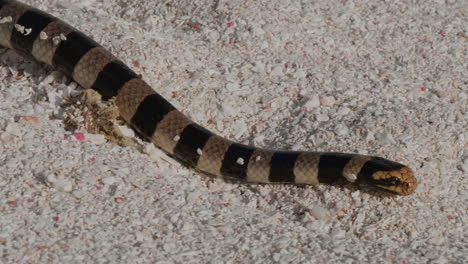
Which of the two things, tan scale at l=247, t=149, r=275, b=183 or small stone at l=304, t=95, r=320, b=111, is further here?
small stone at l=304, t=95, r=320, b=111

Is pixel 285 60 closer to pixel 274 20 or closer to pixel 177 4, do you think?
pixel 274 20

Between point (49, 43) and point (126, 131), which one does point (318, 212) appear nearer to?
point (126, 131)

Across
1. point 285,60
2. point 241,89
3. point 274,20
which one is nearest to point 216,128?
point 241,89

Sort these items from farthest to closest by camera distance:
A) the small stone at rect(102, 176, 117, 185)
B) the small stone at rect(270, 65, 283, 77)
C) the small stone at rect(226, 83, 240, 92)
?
the small stone at rect(270, 65, 283, 77)
the small stone at rect(226, 83, 240, 92)
the small stone at rect(102, 176, 117, 185)

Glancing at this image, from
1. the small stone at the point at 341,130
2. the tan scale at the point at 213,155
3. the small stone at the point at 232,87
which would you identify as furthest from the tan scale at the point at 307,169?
the small stone at the point at 232,87

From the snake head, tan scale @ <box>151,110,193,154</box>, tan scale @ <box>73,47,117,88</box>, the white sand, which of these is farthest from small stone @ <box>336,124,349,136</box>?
tan scale @ <box>73,47,117,88</box>

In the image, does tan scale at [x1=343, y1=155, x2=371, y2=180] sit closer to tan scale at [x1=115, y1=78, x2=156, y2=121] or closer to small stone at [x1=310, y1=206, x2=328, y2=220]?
small stone at [x1=310, y1=206, x2=328, y2=220]
